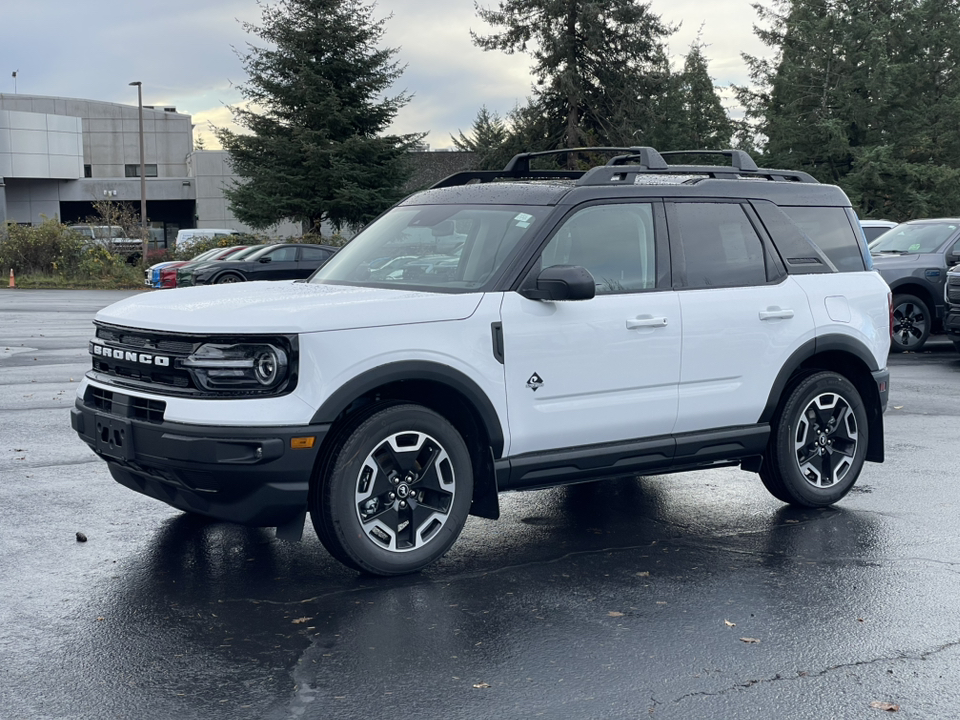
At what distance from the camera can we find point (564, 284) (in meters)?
5.52

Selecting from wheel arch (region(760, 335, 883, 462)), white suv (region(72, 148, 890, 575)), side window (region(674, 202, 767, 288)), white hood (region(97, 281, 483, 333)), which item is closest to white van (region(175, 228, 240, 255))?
white suv (region(72, 148, 890, 575))

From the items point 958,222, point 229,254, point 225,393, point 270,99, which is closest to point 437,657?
point 225,393

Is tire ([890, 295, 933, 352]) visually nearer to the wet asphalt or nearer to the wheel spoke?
the wet asphalt

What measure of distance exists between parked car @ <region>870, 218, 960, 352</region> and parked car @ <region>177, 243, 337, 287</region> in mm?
15926

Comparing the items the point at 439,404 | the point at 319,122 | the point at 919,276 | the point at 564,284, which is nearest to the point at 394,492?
the point at 439,404

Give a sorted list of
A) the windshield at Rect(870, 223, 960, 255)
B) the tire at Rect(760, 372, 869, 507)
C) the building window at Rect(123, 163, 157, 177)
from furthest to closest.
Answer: the building window at Rect(123, 163, 157, 177) → the windshield at Rect(870, 223, 960, 255) → the tire at Rect(760, 372, 869, 507)

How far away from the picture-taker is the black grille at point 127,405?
204 inches

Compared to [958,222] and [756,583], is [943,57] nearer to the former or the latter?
[958,222]

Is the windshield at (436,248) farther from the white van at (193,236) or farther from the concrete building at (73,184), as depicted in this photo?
the concrete building at (73,184)

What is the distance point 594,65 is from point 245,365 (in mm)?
46385

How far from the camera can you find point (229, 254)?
105ft

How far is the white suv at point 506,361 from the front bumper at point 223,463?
1cm

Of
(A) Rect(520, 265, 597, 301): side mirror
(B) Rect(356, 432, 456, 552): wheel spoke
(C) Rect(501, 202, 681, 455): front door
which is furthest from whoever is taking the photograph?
(C) Rect(501, 202, 681, 455): front door

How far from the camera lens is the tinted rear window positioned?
699 centimetres
